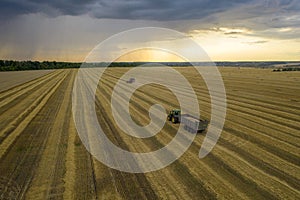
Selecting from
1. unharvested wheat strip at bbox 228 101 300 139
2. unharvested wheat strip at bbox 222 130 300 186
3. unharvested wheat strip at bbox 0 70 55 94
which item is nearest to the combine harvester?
unharvested wheat strip at bbox 222 130 300 186

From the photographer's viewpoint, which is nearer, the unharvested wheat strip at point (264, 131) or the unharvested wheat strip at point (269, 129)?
the unharvested wheat strip at point (264, 131)

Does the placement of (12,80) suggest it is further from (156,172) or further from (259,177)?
(259,177)

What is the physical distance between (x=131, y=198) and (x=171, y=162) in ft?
11.7

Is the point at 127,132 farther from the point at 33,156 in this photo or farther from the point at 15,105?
the point at 15,105

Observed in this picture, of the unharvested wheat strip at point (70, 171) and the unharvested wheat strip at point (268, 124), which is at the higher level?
the unharvested wheat strip at point (70, 171)

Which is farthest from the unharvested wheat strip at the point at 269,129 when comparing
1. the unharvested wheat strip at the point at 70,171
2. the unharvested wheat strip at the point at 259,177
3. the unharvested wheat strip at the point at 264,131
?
the unharvested wheat strip at the point at 70,171

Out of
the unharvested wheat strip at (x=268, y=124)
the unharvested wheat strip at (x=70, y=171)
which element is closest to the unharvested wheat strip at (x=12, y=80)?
the unharvested wheat strip at (x=70, y=171)

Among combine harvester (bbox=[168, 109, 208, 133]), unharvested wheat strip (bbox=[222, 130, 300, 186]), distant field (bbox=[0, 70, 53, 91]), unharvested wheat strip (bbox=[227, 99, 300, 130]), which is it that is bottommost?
distant field (bbox=[0, 70, 53, 91])

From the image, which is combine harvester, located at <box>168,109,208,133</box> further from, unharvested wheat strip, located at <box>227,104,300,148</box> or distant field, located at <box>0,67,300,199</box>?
unharvested wheat strip, located at <box>227,104,300,148</box>

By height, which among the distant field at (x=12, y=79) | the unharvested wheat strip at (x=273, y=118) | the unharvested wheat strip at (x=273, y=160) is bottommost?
the distant field at (x=12, y=79)

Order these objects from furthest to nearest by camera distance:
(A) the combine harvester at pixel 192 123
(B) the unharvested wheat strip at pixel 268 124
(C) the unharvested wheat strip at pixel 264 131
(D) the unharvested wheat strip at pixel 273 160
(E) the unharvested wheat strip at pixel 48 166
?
(B) the unharvested wheat strip at pixel 268 124
(A) the combine harvester at pixel 192 123
(C) the unharvested wheat strip at pixel 264 131
(D) the unharvested wheat strip at pixel 273 160
(E) the unharvested wheat strip at pixel 48 166

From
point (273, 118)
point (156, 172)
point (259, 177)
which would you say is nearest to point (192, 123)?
point (156, 172)

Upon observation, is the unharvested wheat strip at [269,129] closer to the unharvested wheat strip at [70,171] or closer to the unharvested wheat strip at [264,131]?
the unharvested wheat strip at [264,131]

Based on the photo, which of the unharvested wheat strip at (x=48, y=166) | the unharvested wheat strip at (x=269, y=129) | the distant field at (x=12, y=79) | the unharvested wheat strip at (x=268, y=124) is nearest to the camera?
the unharvested wheat strip at (x=48, y=166)
